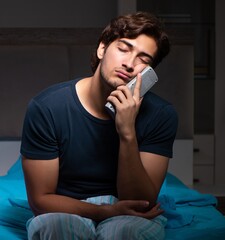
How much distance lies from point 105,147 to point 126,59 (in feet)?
0.92

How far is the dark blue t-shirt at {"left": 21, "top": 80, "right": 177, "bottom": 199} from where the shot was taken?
4.81 ft

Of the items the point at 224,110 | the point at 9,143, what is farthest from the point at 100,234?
the point at 224,110

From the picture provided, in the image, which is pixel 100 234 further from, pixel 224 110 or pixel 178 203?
pixel 224 110

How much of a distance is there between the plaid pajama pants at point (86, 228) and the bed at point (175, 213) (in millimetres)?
257

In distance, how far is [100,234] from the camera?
1.36m

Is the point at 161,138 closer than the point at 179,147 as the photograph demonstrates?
Yes

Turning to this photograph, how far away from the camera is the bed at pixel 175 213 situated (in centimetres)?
163

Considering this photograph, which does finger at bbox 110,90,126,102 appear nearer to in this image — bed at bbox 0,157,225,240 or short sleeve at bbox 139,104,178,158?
short sleeve at bbox 139,104,178,158

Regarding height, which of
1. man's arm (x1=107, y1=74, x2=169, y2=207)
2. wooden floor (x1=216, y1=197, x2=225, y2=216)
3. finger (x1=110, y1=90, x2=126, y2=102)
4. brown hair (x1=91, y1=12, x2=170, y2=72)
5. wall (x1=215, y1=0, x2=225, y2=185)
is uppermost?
brown hair (x1=91, y1=12, x2=170, y2=72)

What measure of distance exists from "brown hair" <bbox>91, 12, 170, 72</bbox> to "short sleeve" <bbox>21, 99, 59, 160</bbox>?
0.30 metres

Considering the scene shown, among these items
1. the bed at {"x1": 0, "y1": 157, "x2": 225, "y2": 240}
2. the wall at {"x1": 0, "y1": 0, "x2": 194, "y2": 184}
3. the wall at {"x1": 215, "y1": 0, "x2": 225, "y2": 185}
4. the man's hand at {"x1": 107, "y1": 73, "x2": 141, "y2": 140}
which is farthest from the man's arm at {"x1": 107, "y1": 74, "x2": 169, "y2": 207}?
the wall at {"x1": 215, "y1": 0, "x2": 225, "y2": 185}

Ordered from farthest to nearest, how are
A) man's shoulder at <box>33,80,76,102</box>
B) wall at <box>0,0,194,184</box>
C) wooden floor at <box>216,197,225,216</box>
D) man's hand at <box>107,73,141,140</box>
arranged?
wooden floor at <box>216,197,225,216</box>, wall at <box>0,0,194,184</box>, man's shoulder at <box>33,80,76,102</box>, man's hand at <box>107,73,141,140</box>

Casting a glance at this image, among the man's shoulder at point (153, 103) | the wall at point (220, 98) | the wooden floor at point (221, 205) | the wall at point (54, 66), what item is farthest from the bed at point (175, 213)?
the wall at point (220, 98)

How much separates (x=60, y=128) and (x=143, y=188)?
0.98 feet
